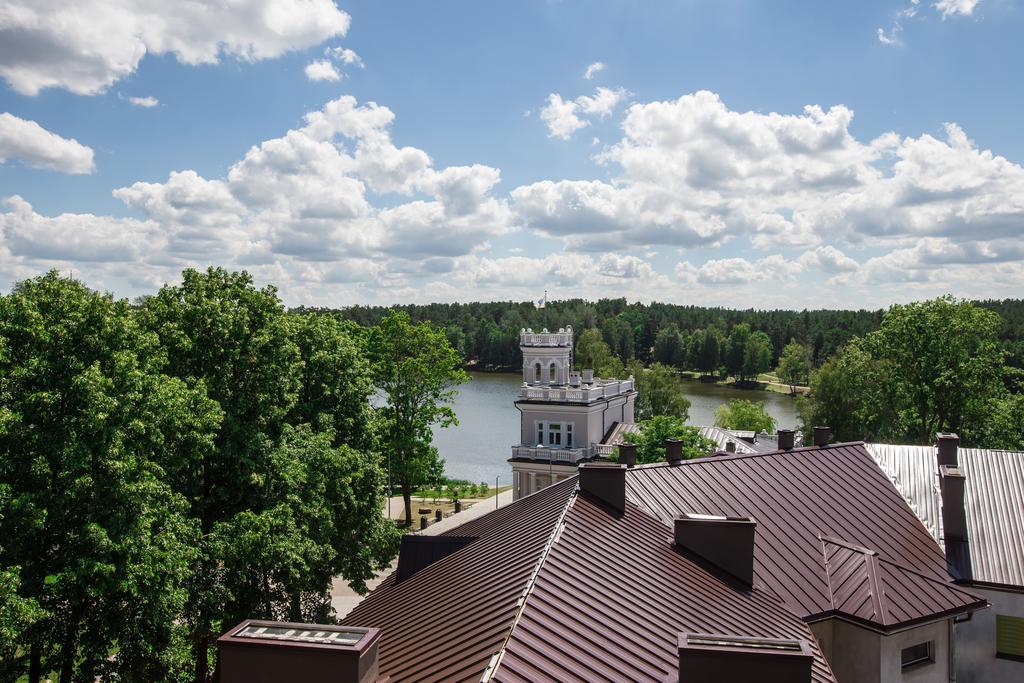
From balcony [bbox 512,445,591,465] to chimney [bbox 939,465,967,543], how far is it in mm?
20841

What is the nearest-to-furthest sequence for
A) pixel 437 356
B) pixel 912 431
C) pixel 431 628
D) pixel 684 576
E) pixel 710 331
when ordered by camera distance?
pixel 431 628 < pixel 684 576 < pixel 437 356 < pixel 912 431 < pixel 710 331

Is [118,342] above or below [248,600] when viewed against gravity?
above

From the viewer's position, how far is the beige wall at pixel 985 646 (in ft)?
51.5

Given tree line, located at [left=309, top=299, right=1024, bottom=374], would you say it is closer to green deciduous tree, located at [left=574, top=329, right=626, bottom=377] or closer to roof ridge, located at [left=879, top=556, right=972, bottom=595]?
green deciduous tree, located at [left=574, top=329, right=626, bottom=377]

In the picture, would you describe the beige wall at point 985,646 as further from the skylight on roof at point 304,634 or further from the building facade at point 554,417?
the building facade at point 554,417

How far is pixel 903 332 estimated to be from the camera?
1422 inches

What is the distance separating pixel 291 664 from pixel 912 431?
37650 millimetres

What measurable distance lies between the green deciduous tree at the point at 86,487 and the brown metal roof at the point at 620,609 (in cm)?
805

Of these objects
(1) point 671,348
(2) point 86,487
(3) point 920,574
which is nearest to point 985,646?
(3) point 920,574

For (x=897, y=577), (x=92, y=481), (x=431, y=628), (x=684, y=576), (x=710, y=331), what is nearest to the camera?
(x=431, y=628)

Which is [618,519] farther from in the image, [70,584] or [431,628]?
[70,584]

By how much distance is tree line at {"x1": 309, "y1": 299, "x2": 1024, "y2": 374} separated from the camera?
11188cm

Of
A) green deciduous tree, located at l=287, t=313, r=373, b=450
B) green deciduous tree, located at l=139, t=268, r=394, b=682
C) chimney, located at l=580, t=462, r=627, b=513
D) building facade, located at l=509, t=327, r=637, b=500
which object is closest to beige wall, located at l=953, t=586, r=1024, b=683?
chimney, located at l=580, t=462, r=627, b=513

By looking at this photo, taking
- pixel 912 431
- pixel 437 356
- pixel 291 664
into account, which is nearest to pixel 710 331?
pixel 912 431
